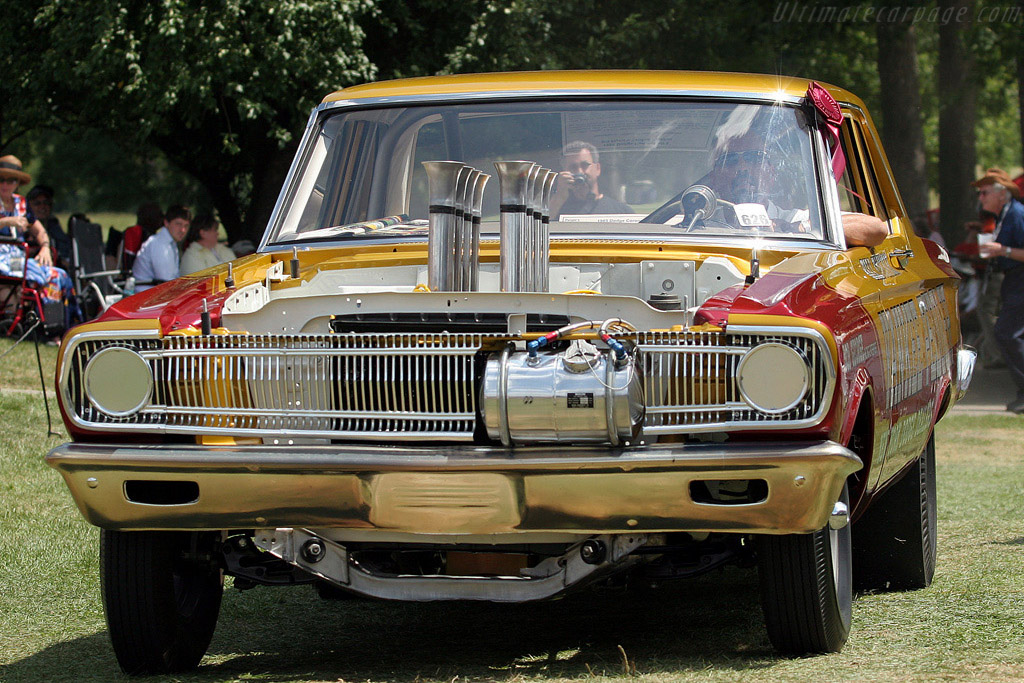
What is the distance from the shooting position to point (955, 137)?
64.2 ft

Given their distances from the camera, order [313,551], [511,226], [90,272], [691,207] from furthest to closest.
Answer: [90,272], [691,207], [511,226], [313,551]

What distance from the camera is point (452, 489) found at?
387 centimetres

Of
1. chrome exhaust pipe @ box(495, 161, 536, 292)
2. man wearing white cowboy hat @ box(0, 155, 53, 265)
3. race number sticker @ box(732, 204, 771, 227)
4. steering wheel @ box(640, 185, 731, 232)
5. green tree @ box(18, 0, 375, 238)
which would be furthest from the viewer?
green tree @ box(18, 0, 375, 238)

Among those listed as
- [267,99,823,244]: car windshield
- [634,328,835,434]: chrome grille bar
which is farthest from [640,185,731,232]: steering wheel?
[634,328,835,434]: chrome grille bar

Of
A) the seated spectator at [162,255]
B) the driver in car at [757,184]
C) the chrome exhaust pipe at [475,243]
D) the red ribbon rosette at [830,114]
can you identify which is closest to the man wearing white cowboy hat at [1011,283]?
the red ribbon rosette at [830,114]

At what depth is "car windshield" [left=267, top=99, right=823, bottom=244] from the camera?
5.12 metres

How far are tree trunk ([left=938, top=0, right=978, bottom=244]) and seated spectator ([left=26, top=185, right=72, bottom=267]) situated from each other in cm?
1117

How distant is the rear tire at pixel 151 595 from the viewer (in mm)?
4352

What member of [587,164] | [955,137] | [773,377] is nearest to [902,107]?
[955,137]

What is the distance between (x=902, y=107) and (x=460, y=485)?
15158 millimetres

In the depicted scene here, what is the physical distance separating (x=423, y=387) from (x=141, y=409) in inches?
32.4

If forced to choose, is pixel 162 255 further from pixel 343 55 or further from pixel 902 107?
pixel 902 107

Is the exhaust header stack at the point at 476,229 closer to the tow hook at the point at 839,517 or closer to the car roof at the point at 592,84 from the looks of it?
the car roof at the point at 592,84

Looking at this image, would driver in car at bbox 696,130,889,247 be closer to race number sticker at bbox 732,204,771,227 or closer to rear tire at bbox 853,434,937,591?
race number sticker at bbox 732,204,771,227
